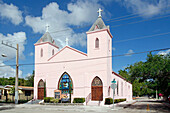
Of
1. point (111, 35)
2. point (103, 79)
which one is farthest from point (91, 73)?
point (111, 35)

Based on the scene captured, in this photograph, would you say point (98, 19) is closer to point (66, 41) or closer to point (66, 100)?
point (66, 41)

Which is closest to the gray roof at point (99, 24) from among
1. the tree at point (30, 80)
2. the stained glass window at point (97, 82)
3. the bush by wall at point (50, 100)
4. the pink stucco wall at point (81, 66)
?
the pink stucco wall at point (81, 66)

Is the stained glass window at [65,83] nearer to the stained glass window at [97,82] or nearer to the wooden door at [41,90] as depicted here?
the wooden door at [41,90]

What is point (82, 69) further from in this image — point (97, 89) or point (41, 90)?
point (41, 90)

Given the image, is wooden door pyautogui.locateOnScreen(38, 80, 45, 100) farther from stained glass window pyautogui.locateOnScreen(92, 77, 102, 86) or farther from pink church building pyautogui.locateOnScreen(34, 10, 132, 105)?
stained glass window pyautogui.locateOnScreen(92, 77, 102, 86)

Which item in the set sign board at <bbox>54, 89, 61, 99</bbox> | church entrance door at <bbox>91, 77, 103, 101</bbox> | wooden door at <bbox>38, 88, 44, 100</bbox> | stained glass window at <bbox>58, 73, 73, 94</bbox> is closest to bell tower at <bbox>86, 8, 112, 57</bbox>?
church entrance door at <bbox>91, 77, 103, 101</bbox>

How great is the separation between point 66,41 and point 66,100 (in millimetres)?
9290

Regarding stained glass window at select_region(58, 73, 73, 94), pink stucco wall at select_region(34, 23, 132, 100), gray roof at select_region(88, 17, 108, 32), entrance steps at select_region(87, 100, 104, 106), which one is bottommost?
entrance steps at select_region(87, 100, 104, 106)

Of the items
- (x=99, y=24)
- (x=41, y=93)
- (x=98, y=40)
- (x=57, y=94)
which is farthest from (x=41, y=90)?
(x=99, y=24)

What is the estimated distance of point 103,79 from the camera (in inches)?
964

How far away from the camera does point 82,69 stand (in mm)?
26469

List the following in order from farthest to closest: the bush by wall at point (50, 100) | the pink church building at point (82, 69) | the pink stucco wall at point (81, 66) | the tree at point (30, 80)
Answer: the tree at point (30, 80)
the bush by wall at point (50, 100)
the pink stucco wall at point (81, 66)
the pink church building at point (82, 69)

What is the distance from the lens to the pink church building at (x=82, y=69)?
24859 millimetres

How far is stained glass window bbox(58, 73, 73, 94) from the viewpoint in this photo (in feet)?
88.8
